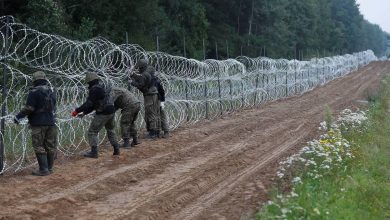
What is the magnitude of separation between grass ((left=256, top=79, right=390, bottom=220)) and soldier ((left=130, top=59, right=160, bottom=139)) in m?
4.59

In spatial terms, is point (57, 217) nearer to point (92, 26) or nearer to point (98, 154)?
point (98, 154)

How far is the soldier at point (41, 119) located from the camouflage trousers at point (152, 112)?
4.18m

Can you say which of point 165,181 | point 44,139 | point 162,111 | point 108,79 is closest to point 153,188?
point 165,181

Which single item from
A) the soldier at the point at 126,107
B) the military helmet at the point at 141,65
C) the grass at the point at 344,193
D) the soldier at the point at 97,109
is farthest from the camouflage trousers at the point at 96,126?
the grass at the point at 344,193

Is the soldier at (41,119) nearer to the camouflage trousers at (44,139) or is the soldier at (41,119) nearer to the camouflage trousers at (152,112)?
the camouflage trousers at (44,139)

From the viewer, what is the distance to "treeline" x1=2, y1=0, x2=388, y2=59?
25.5 m

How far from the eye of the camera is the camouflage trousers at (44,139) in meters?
9.45

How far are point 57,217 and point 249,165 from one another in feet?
15.1

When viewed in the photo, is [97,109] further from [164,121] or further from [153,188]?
[164,121]

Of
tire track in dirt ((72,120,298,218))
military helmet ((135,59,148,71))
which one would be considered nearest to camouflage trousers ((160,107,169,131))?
military helmet ((135,59,148,71))

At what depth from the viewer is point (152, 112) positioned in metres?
13.8

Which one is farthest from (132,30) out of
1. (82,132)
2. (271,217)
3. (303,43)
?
(303,43)

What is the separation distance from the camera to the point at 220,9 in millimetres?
52656

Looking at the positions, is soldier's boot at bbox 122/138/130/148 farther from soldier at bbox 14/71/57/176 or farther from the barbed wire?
soldier at bbox 14/71/57/176
